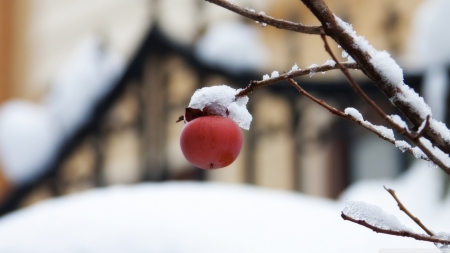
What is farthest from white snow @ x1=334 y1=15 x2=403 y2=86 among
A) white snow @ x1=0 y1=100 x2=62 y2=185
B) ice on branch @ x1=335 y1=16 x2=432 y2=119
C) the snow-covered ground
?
white snow @ x1=0 y1=100 x2=62 y2=185

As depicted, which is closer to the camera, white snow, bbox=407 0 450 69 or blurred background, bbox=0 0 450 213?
white snow, bbox=407 0 450 69

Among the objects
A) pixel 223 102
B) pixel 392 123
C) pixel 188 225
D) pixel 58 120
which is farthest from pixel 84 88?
pixel 392 123

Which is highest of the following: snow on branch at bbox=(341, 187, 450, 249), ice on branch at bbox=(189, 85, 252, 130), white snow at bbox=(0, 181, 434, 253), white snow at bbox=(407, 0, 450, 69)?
white snow at bbox=(407, 0, 450, 69)

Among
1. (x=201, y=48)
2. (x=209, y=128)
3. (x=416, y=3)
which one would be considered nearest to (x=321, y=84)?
(x=201, y=48)

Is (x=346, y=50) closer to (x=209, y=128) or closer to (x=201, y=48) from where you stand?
(x=209, y=128)

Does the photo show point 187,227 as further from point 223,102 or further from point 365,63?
point 365,63

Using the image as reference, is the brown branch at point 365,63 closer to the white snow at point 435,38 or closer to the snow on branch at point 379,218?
the snow on branch at point 379,218

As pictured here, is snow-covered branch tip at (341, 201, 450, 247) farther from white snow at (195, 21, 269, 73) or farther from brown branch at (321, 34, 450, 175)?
white snow at (195, 21, 269, 73)
